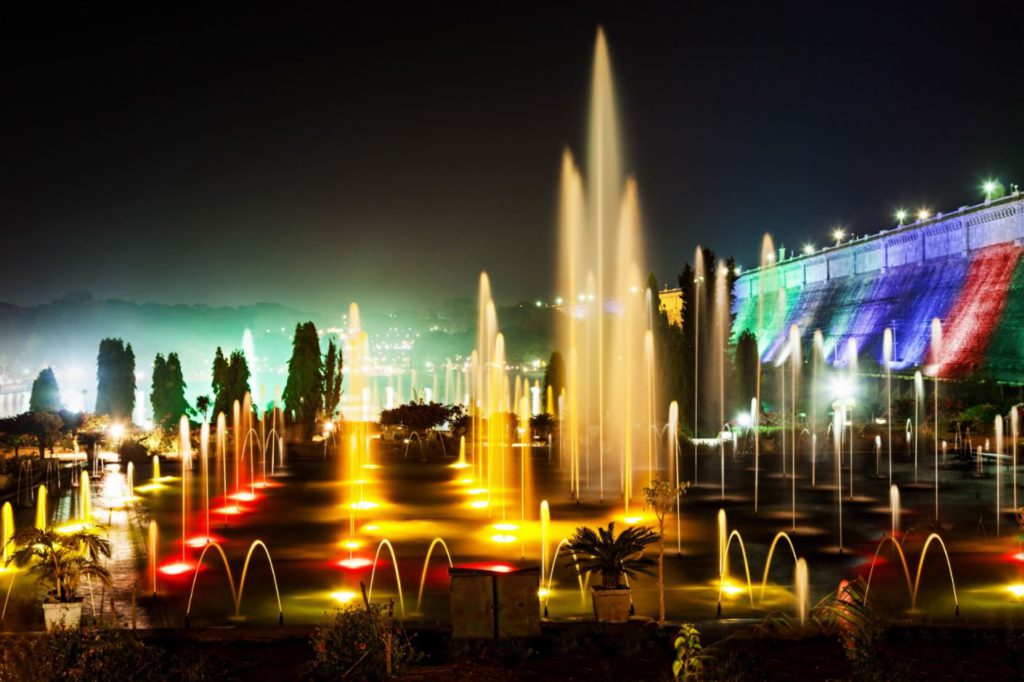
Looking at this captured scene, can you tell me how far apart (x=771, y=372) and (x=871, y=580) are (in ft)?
123

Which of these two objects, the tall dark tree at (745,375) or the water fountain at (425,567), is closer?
the water fountain at (425,567)

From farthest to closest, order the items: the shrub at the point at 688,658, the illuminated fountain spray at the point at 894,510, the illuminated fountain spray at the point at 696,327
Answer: the illuminated fountain spray at the point at 696,327
the illuminated fountain spray at the point at 894,510
the shrub at the point at 688,658

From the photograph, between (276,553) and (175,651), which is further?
(276,553)

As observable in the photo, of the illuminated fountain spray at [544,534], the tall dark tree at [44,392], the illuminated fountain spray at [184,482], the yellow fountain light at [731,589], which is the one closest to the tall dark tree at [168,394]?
the tall dark tree at [44,392]

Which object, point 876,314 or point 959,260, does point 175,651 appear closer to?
point 959,260

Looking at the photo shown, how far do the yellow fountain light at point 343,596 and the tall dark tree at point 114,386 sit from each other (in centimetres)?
2881

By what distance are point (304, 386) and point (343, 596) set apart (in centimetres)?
2469

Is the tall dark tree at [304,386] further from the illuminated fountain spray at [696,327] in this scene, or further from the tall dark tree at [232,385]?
the illuminated fountain spray at [696,327]

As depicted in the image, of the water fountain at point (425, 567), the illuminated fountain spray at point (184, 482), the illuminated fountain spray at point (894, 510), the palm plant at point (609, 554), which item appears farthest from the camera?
the illuminated fountain spray at point (894, 510)

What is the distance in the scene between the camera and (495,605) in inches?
314

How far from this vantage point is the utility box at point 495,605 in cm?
788

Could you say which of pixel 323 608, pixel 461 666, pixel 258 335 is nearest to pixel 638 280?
pixel 323 608

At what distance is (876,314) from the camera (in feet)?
191

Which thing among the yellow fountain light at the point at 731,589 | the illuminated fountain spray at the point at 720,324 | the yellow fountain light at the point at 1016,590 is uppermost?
the illuminated fountain spray at the point at 720,324
